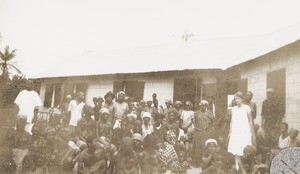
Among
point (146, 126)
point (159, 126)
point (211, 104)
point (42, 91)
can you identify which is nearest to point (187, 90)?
point (211, 104)

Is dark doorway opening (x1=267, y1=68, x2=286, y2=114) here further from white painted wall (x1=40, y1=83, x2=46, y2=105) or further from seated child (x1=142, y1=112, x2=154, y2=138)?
white painted wall (x1=40, y1=83, x2=46, y2=105)

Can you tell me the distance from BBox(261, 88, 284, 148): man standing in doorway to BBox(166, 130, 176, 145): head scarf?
1303mm

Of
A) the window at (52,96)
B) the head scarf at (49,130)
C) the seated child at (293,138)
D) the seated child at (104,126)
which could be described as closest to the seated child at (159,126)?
the seated child at (104,126)

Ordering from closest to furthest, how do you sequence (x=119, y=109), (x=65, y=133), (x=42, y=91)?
(x=65, y=133)
(x=119, y=109)
(x=42, y=91)

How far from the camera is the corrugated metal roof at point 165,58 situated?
266 inches

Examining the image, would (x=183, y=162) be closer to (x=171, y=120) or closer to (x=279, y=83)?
(x=171, y=120)

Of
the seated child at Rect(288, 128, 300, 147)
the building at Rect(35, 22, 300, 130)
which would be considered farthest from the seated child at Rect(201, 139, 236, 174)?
the seated child at Rect(288, 128, 300, 147)

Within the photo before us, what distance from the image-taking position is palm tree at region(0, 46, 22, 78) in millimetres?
5859

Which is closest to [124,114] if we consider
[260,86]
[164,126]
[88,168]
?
[164,126]

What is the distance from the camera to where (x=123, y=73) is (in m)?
7.24

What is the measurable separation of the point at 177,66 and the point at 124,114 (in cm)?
194

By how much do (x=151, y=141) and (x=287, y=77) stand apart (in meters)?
2.11

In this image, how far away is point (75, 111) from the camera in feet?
19.9

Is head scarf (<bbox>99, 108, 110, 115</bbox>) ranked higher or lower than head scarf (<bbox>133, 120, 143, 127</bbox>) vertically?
higher
